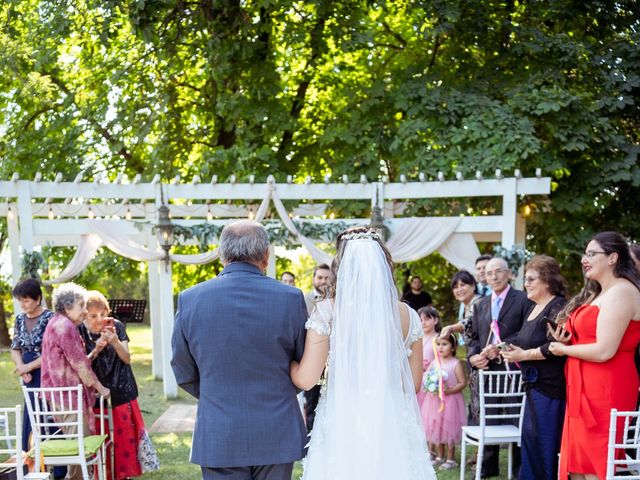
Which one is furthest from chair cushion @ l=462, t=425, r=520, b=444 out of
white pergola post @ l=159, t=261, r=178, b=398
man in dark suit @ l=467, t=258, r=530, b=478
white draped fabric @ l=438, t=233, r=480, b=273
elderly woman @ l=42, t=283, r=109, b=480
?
white pergola post @ l=159, t=261, r=178, b=398

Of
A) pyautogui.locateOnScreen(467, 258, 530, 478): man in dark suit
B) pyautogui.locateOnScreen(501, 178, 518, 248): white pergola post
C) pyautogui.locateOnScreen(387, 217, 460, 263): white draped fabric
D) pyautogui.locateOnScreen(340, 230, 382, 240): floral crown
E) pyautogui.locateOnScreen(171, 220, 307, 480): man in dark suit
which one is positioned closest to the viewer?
pyautogui.locateOnScreen(171, 220, 307, 480): man in dark suit

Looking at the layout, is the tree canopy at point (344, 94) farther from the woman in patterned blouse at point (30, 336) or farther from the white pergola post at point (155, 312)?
the woman in patterned blouse at point (30, 336)

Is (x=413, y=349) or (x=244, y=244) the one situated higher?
(x=244, y=244)

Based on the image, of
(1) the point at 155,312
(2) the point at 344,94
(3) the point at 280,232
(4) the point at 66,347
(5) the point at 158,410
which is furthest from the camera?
(2) the point at 344,94

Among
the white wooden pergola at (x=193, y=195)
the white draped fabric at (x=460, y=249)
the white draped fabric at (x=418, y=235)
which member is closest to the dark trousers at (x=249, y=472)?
the white draped fabric at (x=418, y=235)

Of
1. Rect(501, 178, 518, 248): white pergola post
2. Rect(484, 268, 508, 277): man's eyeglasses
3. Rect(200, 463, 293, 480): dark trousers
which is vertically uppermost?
Rect(501, 178, 518, 248): white pergola post

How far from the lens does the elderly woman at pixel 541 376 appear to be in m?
4.85

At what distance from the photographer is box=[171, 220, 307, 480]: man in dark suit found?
3.10 m

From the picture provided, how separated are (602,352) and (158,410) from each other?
6626 mm

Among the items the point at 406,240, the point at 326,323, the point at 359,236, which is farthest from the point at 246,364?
the point at 406,240

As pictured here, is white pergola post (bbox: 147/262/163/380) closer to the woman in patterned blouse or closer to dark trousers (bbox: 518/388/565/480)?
the woman in patterned blouse

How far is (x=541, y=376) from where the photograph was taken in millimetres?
4902

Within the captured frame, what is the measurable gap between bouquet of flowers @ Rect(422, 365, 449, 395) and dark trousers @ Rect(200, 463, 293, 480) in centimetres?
336

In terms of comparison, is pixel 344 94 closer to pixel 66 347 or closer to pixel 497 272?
pixel 497 272
